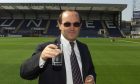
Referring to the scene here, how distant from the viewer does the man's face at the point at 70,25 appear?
210 inches

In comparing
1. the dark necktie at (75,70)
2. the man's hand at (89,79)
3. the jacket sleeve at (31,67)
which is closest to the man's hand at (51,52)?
the jacket sleeve at (31,67)

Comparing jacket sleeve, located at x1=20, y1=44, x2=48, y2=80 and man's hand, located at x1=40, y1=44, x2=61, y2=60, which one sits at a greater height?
man's hand, located at x1=40, y1=44, x2=61, y2=60

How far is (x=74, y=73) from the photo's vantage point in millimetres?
5277

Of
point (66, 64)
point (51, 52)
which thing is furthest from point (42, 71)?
point (51, 52)

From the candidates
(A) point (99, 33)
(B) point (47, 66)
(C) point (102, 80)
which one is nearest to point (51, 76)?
(B) point (47, 66)

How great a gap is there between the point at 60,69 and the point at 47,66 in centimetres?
20

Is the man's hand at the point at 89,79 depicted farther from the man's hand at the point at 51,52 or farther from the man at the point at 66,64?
the man's hand at the point at 51,52

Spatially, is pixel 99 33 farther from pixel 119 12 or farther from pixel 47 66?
pixel 47 66

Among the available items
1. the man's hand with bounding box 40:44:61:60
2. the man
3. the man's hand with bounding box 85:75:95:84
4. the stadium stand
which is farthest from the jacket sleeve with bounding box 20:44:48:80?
the stadium stand

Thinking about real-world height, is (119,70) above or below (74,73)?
below

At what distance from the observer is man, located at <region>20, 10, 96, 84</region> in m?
5.09

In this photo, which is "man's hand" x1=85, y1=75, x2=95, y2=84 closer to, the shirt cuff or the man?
the man

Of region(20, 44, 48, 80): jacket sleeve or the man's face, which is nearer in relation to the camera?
region(20, 44, 48, 80): jacket sleeve

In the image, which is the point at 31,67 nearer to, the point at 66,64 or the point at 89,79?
the point at 66,64
